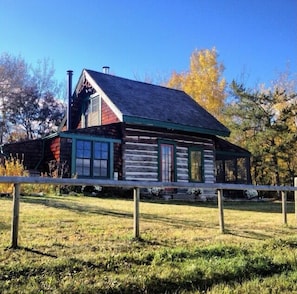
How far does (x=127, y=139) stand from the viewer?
1678 cm

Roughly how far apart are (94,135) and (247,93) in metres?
13.1

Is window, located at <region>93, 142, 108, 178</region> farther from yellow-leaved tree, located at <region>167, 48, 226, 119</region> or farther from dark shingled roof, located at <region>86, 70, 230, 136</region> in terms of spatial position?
yellow-leaved tree, located at <region>167, 48, 226, 119</region>

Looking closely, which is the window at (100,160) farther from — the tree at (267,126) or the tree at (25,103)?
the tree at (25,103)

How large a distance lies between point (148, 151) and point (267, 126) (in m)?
10.5

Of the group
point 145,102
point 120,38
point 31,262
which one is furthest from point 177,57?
point 31,262

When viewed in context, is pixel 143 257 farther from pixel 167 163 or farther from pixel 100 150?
pixel 167 163

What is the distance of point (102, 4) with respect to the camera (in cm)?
1628

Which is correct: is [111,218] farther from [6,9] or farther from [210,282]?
[6,9]

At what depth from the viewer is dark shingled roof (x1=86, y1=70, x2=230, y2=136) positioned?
54.8ft

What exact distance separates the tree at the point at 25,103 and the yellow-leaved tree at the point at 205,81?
11053mm

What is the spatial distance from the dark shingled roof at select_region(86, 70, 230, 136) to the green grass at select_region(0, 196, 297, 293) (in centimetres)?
930

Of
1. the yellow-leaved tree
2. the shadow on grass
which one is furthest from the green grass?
the yellow-leaved tree

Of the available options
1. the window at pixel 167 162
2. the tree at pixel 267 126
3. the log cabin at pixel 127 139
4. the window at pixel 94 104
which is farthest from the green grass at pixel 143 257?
the tree at pixel 267 126

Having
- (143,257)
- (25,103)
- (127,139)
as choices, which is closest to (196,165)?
(127,139)
